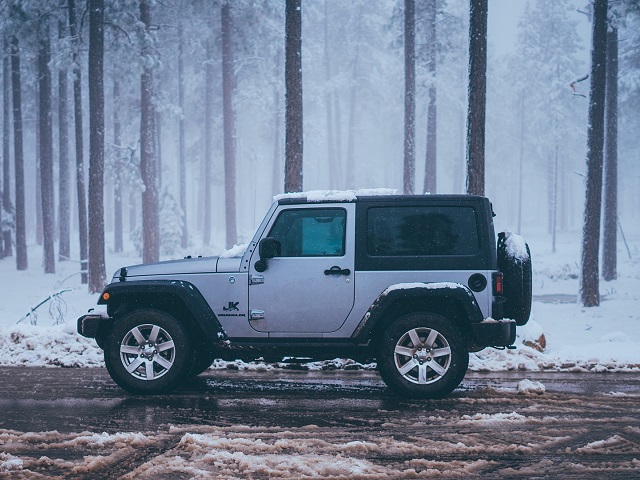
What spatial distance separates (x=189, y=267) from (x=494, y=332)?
349cm

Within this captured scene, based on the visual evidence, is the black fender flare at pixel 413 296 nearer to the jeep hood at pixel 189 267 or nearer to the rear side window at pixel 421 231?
the rear side window at pixel 421 231

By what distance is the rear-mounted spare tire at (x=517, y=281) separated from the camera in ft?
24.1

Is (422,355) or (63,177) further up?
(63,177)

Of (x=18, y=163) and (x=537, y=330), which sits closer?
(x=537, y=330)

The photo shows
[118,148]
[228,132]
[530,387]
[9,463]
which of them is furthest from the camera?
[118,148]

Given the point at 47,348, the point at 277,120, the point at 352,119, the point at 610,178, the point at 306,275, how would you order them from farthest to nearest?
the point at 352,119
the point at 277,120
the point at 610,178
the point at 47,348
the point at 306,275

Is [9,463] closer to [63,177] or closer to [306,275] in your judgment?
[306,275]

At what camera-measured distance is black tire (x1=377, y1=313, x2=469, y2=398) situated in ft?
23.8

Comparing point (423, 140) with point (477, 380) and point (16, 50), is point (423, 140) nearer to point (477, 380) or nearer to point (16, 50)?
point (16, 50)

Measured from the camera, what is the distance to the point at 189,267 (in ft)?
25.4

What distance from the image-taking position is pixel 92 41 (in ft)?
60.0

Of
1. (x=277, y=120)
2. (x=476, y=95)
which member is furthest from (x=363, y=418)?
(x=277, y=120)

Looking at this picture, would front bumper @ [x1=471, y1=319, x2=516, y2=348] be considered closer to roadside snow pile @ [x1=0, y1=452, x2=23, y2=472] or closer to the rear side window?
the rear side window

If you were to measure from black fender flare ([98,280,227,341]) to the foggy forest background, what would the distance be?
11401 millimetres
